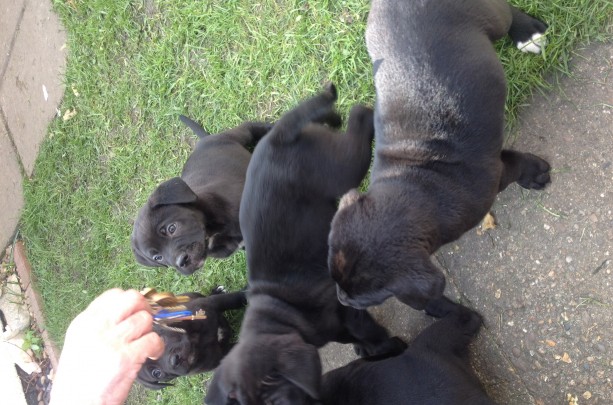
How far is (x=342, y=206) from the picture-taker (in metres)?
3.11

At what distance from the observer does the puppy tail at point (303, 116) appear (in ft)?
10.9

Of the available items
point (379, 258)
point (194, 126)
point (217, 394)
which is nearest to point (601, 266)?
point (379, 258)

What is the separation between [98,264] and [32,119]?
2.21 metres

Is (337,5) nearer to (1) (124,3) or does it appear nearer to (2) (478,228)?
(2) (478,228)

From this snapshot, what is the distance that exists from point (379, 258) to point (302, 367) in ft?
2.46

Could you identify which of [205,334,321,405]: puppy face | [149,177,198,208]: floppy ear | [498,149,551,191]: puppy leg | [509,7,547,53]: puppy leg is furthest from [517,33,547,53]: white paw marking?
[149,177,198,208]: floppy ear

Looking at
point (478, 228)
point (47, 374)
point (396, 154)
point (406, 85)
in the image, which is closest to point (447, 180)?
point (396, 154)

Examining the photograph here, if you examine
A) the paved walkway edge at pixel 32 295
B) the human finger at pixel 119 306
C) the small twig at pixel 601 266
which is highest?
the human finger at pixel 119 306

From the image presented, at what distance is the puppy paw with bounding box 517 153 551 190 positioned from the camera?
364 cm

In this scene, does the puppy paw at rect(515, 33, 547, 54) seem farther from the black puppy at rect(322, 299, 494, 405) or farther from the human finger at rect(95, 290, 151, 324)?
the human finger at rect(95, 290, 151, 324)

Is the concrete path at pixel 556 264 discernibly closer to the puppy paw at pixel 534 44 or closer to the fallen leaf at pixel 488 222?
the fallen leaf at pixel 488 222

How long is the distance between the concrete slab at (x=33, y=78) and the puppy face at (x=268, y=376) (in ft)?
16.5

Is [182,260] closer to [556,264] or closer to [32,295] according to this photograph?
[556,264]

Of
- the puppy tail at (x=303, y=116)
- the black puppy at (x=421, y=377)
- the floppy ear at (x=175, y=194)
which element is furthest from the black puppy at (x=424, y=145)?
the floppy ear at (x=175, y=194)
